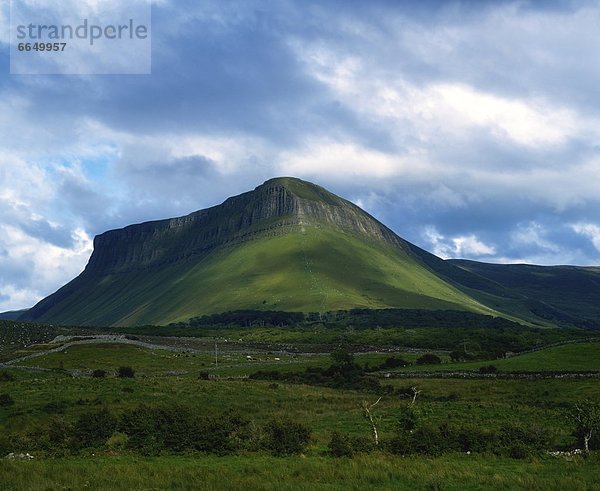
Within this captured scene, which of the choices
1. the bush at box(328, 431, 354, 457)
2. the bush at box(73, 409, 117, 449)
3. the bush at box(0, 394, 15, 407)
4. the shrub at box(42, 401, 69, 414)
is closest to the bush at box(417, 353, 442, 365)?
the shrub at box(42, 401, 69, 414)

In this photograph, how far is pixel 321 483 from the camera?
1107 inches

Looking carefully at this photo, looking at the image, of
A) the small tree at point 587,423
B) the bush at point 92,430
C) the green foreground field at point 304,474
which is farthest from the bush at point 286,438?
the small tree at point 587,423

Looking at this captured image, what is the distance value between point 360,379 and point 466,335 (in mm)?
102894

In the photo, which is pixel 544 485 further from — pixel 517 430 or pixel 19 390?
pixel 19 390

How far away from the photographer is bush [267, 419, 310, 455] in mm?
37500

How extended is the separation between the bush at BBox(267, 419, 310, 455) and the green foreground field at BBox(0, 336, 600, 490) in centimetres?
100

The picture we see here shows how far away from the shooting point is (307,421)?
53.0 m

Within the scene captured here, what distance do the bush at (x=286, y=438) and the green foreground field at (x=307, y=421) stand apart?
1.00 m

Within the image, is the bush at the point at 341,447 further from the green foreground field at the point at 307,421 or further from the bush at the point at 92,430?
the bush at the point at 92,430

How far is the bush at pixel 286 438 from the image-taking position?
3750cm

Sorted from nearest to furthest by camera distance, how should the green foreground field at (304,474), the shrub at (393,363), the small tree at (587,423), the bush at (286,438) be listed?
the green foreground field at (304,474), the small tree at (587,423), the bush at (286,438), the shrub at (393,363)

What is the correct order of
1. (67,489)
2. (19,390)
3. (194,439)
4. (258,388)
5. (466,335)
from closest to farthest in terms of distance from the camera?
(67,489)
(194,439)
(19,390)
(258,388)
(466,335)

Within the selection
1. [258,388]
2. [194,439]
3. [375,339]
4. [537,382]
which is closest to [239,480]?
[194,439]

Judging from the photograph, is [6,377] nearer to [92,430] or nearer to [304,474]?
[92,430]
